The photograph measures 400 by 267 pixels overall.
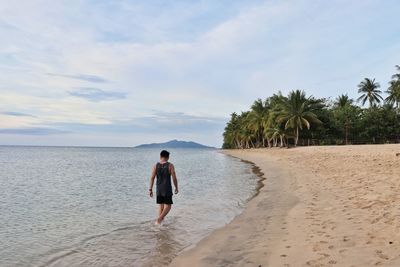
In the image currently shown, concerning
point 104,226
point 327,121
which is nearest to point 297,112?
point 327,121

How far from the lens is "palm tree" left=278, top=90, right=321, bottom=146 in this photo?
200ft

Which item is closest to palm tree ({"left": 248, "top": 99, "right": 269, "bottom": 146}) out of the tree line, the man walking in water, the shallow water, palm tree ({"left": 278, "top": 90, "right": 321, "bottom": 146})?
the tree line

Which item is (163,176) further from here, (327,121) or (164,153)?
(327,121)

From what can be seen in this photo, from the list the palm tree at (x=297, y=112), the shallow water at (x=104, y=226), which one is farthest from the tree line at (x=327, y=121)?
the shallow water at (x=104, y=226)

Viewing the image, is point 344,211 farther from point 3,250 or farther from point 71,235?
point 3,250

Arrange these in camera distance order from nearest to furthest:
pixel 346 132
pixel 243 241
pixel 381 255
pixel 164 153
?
pixel 381 255
pixel 243 241
pixel 164 153
pixel 346 132

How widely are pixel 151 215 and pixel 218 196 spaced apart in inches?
186

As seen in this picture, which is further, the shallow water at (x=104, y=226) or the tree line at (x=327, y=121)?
the tree line at (x=327, y=121)

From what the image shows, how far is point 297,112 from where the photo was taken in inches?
2400

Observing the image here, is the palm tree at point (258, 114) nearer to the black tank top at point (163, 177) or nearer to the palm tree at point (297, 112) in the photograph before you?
the palm tree at point (297, 112)

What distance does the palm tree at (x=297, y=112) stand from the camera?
200ft

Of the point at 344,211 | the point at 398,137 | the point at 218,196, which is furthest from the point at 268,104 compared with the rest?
the point at 344,211

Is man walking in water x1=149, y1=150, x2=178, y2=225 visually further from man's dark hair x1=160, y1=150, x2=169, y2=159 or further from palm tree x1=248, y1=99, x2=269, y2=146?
palm tree x1=248, y1=99, x2=269, y2=146

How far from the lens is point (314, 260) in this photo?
563 centimetres
